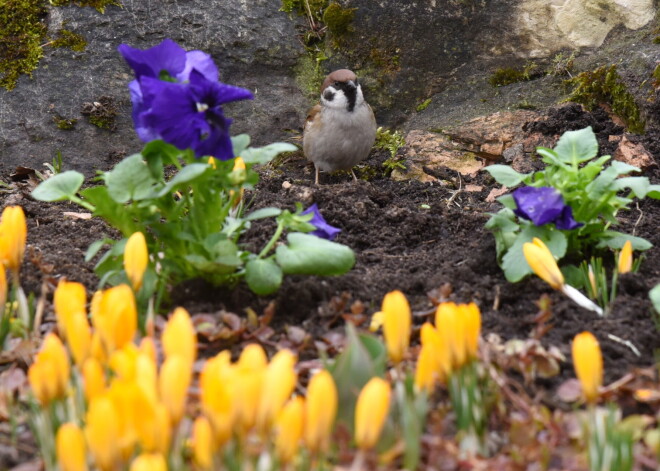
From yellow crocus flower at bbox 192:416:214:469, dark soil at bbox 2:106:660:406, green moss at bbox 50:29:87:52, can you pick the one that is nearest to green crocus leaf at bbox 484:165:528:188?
dark soil at bbox 2:106:660:406

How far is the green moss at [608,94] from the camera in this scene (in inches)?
165

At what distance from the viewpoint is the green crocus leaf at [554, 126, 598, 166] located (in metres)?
2.78

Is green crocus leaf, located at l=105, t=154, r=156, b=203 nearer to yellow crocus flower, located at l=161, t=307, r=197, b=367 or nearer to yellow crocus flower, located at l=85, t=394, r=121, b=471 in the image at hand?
yellow crocus flower, located at l=161, t=307, r=197, b=367

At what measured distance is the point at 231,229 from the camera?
2.34 meters

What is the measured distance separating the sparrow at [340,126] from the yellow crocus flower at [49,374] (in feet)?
10.9

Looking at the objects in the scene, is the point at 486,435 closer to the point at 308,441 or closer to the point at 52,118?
the point at 308,441

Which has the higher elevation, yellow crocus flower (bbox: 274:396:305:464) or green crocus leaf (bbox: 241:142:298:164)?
yellow crocus flower (bbox: 274:396:305:464)

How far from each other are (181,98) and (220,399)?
1169mm

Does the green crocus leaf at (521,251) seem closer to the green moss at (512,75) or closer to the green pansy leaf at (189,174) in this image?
the green pansy leaf at (189,174)

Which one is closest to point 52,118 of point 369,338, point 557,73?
point 557,73

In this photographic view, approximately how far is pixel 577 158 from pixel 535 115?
179 centimetres

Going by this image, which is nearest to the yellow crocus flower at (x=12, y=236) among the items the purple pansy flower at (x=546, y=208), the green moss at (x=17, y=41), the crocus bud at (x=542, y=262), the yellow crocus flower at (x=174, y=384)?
the yellow crocus flower at (x=174, y=384)

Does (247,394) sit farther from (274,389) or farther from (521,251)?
(521,251)

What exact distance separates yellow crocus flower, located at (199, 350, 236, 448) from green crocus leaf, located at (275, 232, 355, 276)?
102 cm
